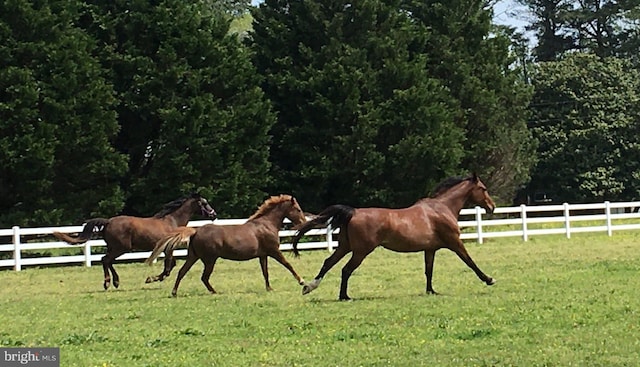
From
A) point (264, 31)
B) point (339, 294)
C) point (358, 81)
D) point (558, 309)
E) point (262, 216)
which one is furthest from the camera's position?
point (264, 31)

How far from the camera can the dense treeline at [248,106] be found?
24406mm

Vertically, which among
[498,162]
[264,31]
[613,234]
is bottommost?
[613,234]

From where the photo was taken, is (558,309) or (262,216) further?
(262,216)

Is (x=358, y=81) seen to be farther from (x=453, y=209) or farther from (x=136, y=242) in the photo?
(x=453, y=209)

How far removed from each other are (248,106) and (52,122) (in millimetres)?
6037

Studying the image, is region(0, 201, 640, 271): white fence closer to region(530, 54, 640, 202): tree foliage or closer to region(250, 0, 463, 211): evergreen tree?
region(250, 0, 463, 211): evergreen tree

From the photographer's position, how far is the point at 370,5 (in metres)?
31.6

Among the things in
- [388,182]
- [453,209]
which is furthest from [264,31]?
[453,209]

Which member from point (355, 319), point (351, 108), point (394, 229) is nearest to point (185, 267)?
point (394, 229)

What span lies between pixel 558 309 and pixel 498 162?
92.1 feet

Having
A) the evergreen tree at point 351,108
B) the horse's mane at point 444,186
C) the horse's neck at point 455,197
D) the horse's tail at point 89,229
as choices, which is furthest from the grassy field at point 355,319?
the evergreen tree at point 351,108

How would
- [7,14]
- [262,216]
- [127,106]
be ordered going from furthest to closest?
[127,106], [7,14], [262,216]

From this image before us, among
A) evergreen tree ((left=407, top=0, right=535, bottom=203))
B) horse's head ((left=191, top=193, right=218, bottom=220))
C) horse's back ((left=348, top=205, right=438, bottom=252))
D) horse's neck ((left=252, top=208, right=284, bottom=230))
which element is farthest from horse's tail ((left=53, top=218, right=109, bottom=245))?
evergreen tree ((left=407, top=0, right=535, bottom=203))

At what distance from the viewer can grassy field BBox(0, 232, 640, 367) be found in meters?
8.12
